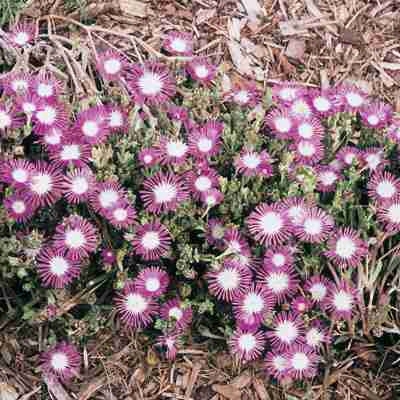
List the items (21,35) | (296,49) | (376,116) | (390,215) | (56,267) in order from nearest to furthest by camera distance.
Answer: (56,267)
(390,215)
(376,116)
(21,35)
(296,49)

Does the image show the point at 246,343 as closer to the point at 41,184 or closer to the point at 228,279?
the point at 228,279

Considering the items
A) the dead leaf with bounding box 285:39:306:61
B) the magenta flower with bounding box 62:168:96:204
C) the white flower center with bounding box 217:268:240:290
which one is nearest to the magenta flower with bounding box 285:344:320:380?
the white flower center with bounding box 217:268:240:290

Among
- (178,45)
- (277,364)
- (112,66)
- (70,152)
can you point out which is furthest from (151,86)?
Result: (277,364)

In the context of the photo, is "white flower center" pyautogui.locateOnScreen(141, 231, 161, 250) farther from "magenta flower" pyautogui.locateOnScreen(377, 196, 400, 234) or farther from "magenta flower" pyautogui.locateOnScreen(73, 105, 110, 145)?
"magenta flower" pyautogui.locateOnScreen(377, 196, 400, 234)

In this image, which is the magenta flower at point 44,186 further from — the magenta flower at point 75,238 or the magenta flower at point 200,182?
the magenta flower at point 200,182

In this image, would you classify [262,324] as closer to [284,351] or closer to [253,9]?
[284,351]
